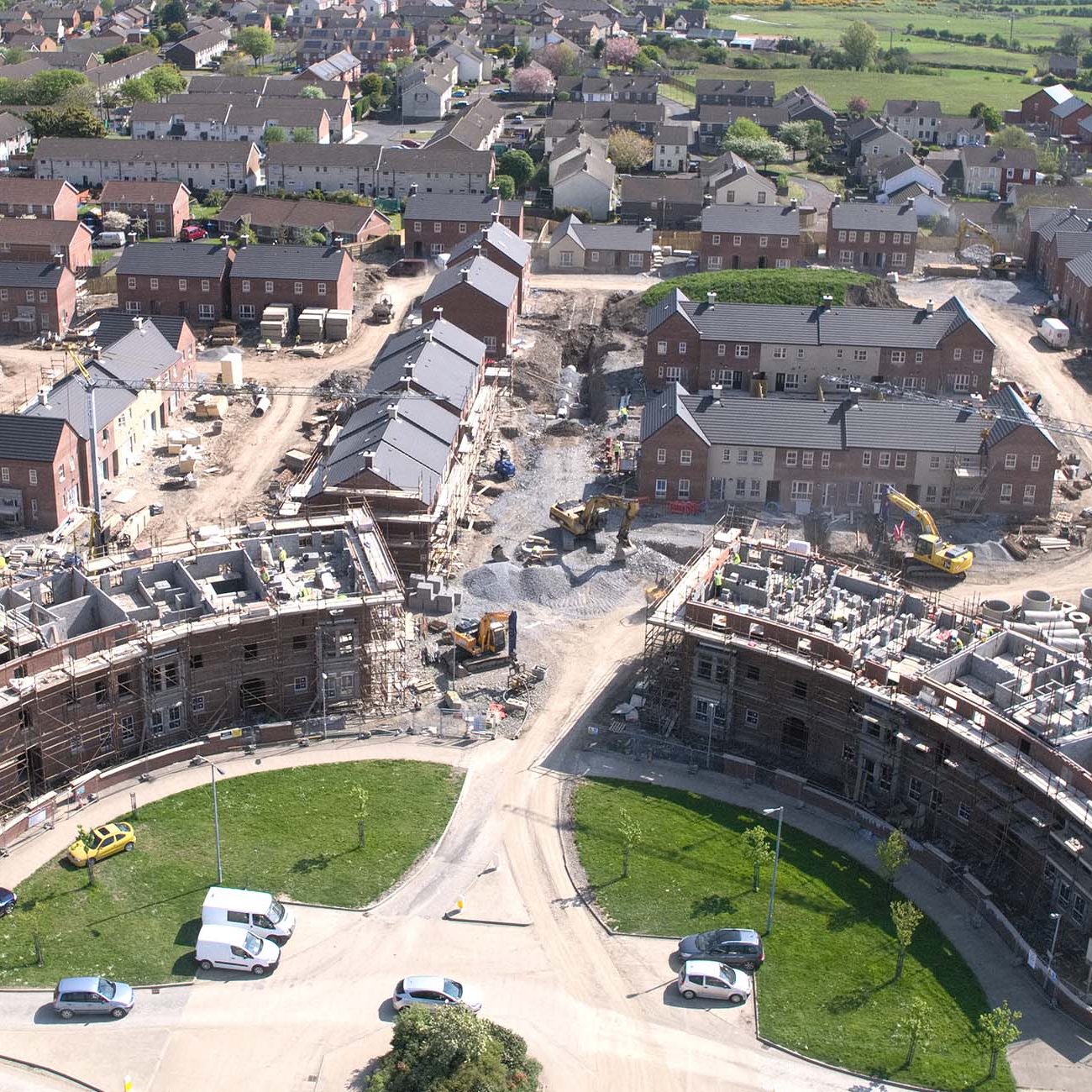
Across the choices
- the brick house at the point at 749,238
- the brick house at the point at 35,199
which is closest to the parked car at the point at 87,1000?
the brick house at the point at 749,238

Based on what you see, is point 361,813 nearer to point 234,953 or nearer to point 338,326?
point 234,953

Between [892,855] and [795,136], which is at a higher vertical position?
[795,136]

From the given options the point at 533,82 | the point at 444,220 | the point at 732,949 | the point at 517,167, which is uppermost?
the point at 533,82

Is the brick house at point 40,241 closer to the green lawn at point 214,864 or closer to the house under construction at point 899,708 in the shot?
the house under construction at point 899,708

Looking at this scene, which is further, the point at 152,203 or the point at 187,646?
the point at 152,203

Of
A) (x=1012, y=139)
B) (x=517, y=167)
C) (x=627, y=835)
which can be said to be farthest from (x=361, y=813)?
(x=1012, y=139)

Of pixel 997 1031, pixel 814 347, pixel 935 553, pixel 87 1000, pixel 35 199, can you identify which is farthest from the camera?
pixel 35 199

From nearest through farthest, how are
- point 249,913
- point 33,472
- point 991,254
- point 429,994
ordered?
point 429,994
point 249,913
point 33,472
point 991,254

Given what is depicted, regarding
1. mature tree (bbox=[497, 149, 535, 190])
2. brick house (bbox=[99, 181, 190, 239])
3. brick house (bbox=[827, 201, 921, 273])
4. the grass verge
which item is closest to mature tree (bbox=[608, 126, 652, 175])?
mature tree (bbox=[497, 149, 535, 190])
